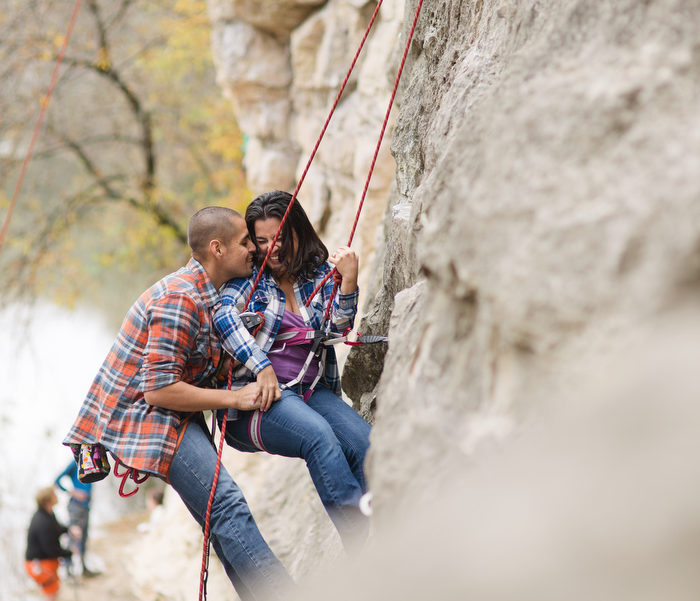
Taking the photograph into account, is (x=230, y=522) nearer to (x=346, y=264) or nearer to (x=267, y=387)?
(x=267, y=387)

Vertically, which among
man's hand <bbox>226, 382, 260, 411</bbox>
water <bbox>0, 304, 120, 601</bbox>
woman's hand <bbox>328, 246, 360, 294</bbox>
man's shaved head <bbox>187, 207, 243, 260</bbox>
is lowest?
water <bbox>0, 304, 120, 601</bbox>

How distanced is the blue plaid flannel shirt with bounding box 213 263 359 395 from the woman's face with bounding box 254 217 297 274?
5 centimetres

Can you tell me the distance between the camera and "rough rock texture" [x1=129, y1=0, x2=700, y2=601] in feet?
3.84

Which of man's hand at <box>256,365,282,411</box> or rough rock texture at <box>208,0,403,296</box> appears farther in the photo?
rough rock texture at <box>208,0,403,296</box>

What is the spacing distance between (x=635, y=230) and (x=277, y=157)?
23.9 ft

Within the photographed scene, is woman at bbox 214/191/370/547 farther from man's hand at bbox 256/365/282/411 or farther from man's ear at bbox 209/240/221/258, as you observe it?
man's ear at bbox 209/240/221/258

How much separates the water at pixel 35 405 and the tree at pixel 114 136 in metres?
1.03

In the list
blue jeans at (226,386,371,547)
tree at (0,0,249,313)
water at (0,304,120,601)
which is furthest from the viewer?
tree at (0,0,249,313)

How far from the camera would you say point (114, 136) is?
378 inches

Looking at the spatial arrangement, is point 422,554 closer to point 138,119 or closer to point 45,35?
point 45,35

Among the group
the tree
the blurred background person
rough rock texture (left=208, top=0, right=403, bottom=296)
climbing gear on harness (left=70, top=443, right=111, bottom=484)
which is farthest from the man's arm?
the tree

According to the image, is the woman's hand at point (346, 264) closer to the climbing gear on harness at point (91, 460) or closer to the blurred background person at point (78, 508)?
the climbing gear on harness at point (91, 460)

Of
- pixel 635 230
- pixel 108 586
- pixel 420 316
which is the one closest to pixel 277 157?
pixel 108 586

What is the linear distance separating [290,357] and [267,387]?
24 centimetres
